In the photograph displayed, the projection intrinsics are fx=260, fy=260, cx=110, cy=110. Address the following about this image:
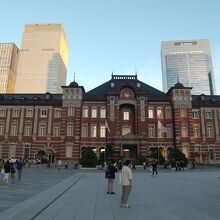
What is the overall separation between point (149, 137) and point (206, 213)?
43.1m

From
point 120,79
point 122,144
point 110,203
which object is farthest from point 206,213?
point 120,79

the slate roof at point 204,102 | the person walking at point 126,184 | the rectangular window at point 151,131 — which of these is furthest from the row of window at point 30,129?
the person walking at point 126,184

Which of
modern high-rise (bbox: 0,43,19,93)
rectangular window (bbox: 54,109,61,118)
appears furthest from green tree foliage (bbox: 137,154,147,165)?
modern high-rise (bbox: 0,43,19,93)

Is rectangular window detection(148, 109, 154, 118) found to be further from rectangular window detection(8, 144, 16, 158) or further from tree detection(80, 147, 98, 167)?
rectangular window detection(8, 144, 16, 158)

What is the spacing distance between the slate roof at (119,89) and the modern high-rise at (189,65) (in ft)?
344

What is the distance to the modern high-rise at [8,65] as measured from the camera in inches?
5531

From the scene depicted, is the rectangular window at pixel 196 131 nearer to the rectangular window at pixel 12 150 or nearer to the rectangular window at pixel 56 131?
the rectangular window at pixel 56 131

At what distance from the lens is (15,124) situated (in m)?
54.1

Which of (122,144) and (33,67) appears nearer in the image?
(122,144)

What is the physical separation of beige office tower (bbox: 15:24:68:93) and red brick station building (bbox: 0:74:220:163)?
10348 cm

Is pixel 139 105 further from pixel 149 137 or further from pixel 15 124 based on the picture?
pixel 15 124

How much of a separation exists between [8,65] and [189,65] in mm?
107454

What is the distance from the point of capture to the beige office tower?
511 feet

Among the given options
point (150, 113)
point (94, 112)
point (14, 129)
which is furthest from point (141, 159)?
point (14, 129)
